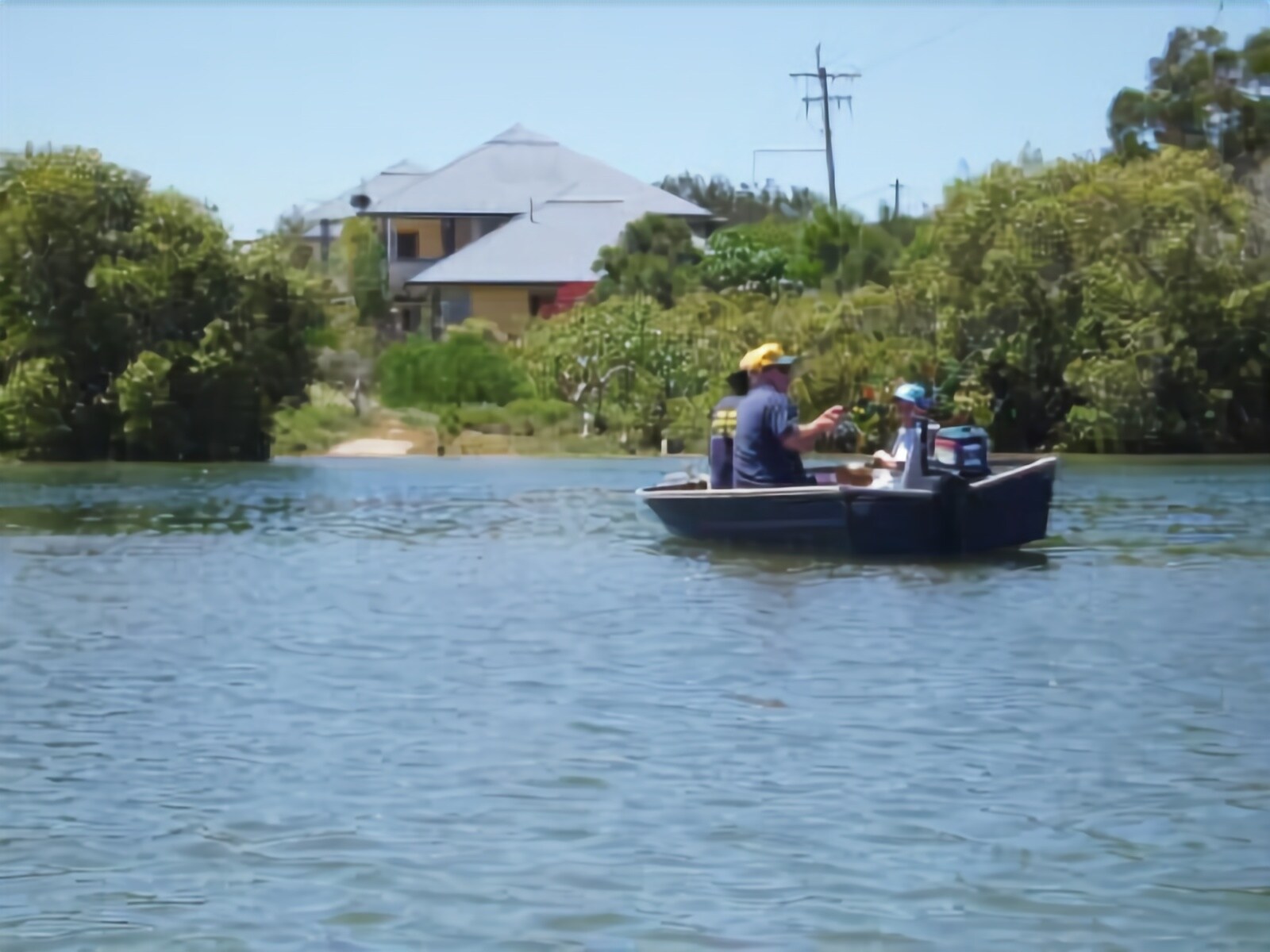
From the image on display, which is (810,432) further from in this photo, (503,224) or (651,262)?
(503,224)

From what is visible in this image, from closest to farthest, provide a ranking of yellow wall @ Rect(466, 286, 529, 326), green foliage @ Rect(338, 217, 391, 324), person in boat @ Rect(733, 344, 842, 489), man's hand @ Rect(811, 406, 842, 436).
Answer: man's hand @ Rect(811, 406, 842, 436), person in boat @ Rect(733, 344, 842, 489), yellow wall @ Rect(466, 286, 529, 326), green foliage @ Rect(338, 217, 391, 324)

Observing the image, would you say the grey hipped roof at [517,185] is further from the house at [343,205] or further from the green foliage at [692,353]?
the green foliage at [692,353]

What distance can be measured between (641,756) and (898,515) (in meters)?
10.5

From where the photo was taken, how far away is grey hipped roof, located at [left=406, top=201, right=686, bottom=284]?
82.2m

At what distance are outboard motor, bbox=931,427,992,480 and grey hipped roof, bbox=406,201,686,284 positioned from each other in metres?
59.7

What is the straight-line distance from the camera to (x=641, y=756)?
36.0 ft

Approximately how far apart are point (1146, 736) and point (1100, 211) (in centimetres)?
4046

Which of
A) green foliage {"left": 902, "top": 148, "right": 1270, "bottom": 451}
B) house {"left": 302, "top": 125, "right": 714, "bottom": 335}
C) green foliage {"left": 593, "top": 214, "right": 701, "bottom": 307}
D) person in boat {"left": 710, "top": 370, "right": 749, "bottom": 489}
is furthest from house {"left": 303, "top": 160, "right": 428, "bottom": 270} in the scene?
person in boat {"left": 710, "top": 370, "right": 749, "bottom": 489}

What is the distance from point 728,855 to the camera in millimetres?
8836

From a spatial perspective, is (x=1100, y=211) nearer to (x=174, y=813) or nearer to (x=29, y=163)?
(x=29, y=163)

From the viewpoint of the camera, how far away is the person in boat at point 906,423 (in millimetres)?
20688

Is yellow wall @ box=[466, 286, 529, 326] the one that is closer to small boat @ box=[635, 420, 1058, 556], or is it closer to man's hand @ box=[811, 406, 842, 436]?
small boat @ box=[635, 420, 1058, 556]

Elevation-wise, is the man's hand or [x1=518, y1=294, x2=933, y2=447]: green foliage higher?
[x1=518, y1=294, x2=933, y2=447]: green foliage

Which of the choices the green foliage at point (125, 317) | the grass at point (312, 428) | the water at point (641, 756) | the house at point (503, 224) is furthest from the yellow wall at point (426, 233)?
the water at point (641, 756)
